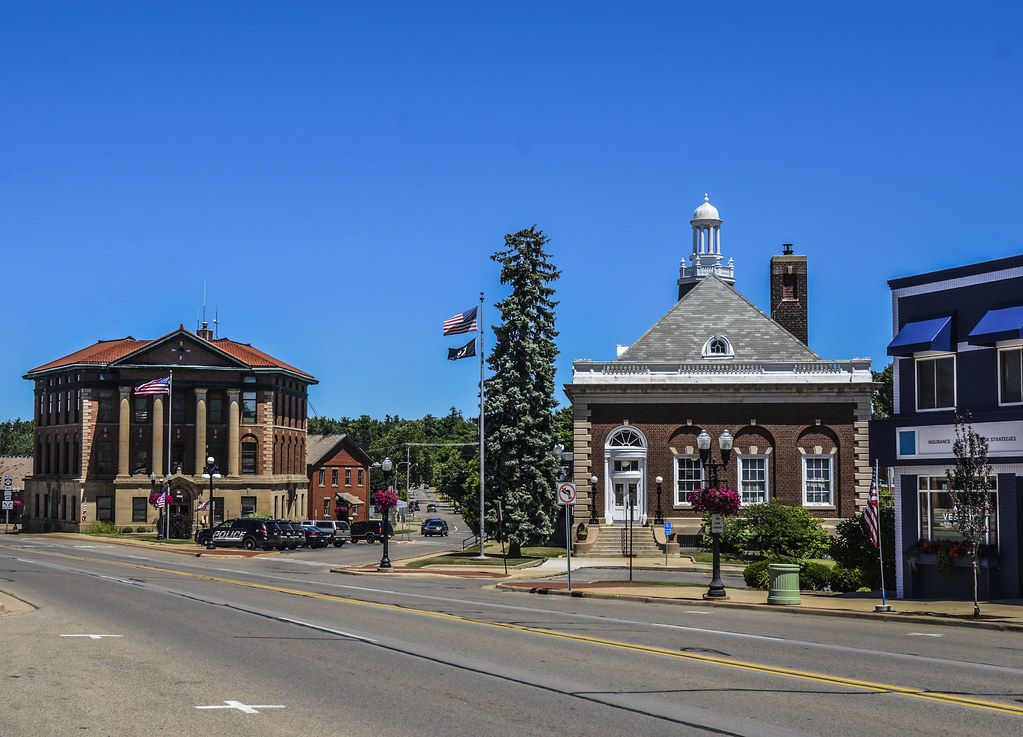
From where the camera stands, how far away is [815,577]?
31.9m

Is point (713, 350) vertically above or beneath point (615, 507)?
above

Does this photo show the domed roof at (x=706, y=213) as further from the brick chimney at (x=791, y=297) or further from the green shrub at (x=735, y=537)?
the green shrub at (x=735, y=537)

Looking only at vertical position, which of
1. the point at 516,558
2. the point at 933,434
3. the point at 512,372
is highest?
the point at 512,372

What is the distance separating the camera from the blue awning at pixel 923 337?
88.3ft

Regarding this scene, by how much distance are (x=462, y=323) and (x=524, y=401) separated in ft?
16.3

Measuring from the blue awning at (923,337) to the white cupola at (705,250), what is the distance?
127ft

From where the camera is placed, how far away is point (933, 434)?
2706 cm

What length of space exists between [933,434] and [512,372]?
90.6 feet

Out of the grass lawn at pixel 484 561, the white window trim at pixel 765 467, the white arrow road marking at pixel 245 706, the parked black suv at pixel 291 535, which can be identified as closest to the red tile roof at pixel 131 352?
the parked black suv at pixel 291 535

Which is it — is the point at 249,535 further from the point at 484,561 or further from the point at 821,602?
the point at 821,602

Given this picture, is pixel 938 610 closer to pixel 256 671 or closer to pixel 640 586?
pixel 640 586

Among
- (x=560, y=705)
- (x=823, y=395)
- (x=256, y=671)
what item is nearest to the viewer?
(x=560, y=705)

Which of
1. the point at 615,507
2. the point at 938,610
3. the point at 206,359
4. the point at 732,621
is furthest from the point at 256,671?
the point at 206,359

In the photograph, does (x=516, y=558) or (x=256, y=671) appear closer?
(x=256, y=671)
